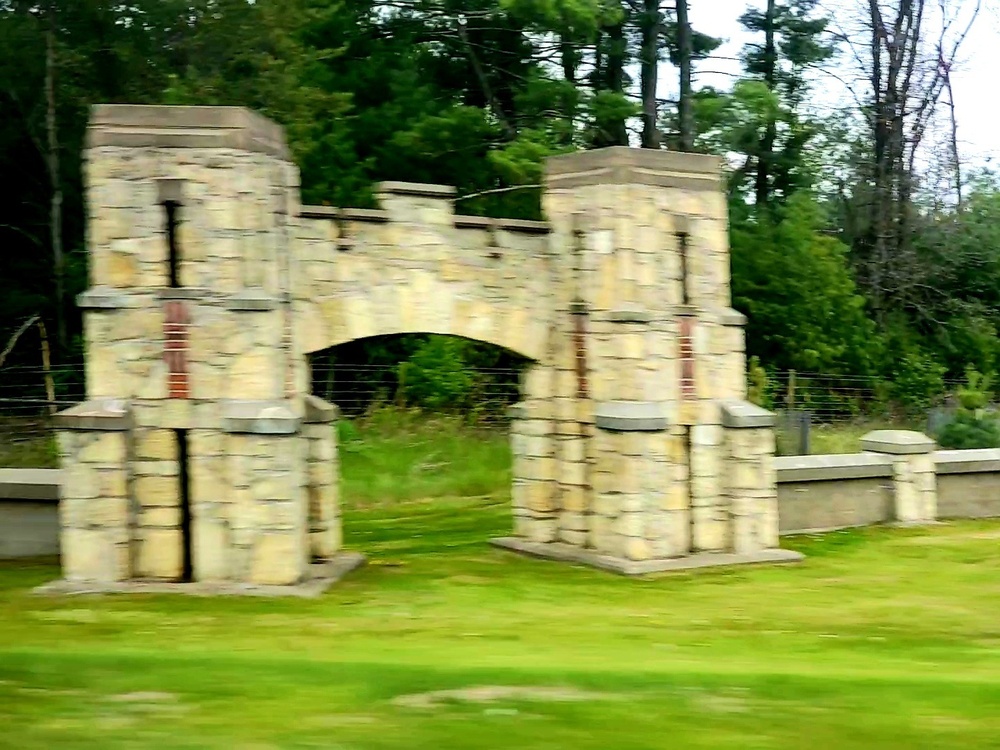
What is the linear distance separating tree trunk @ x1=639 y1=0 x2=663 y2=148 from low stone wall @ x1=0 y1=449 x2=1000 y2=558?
1172cm

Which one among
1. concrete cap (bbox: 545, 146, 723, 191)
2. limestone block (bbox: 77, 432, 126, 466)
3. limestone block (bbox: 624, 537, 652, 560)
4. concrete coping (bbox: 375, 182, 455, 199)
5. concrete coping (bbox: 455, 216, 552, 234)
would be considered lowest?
limestone block (bbox: 624, 537, 652, 560)

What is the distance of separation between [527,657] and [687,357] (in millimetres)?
5171

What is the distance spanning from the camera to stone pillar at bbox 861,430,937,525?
13.6m

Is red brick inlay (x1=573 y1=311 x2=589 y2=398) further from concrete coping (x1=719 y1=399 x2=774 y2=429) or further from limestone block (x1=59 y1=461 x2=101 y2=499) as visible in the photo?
limestone block (x1=59 y1=461 x2=101 y2=499)

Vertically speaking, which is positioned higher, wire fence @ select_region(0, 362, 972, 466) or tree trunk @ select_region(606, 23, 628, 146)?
tree trunk @ select_region(606, 23, 628, 146)

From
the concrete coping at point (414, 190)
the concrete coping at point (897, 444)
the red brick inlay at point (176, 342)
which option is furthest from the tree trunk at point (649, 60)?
the red brick inlay at point (176, 342)

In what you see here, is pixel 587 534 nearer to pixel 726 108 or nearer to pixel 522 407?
pixel 522 407

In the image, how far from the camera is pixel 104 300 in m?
9.43

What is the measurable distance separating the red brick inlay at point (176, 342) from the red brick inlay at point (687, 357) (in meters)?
4.61

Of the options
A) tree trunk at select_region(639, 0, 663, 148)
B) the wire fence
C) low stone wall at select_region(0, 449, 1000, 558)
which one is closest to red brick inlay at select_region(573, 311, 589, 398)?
low stone wall at select_region(0, 449, 1000, 558)

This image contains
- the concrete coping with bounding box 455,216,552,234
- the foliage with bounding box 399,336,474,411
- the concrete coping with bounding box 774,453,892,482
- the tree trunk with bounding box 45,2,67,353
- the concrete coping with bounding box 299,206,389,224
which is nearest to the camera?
the concrete coping with bounding box 299,206,389,224

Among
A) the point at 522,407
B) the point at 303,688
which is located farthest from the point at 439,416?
the point at 303,688

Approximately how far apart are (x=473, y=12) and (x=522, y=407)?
1322cm

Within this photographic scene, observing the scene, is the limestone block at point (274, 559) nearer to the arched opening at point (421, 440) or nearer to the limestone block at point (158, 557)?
the limestone block at point (158, 557)
